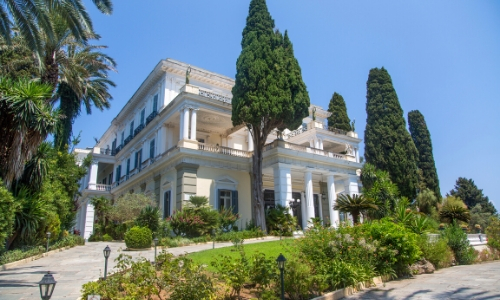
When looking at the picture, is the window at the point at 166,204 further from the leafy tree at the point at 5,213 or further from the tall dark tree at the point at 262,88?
the leafy tree at the point at 5,213

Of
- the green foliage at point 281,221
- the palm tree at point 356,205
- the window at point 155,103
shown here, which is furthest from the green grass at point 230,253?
the window at point 155,103

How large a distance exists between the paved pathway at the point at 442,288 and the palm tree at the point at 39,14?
11.7 metres

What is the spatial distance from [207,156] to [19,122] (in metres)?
11.6

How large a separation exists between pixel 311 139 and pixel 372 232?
1749cm

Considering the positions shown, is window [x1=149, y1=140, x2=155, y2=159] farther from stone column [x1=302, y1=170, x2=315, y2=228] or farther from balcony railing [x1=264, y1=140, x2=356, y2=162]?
stone column [x1=302, y1=170, x2=315, y2=228]

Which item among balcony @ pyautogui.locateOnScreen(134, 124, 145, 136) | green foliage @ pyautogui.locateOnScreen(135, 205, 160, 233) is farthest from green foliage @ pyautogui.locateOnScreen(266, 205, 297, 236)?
balcony @ pyautogui.locateOnScreen(134, 124, 145, 136)

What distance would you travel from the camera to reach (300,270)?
6.66 meters

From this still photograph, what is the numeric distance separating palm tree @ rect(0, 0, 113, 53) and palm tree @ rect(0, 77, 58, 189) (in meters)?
1.57

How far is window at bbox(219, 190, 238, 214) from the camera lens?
69.8 feet

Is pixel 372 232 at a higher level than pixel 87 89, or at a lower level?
lower

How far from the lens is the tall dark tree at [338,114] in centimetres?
3156

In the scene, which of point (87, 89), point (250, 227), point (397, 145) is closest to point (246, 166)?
point (250, 227)

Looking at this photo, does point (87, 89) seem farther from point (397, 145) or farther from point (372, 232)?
point (397, 145)

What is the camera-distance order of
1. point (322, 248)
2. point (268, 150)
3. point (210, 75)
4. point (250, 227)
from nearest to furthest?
point (322, 248) < point (250, 227) < point (268, 150) < point (210, 75)
